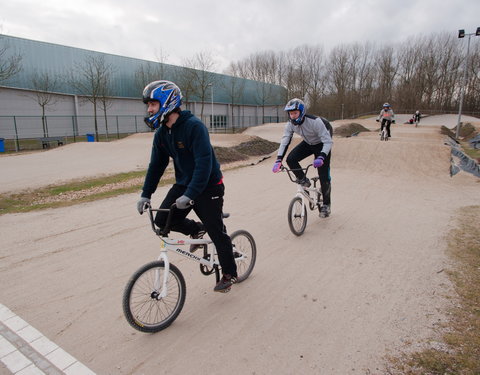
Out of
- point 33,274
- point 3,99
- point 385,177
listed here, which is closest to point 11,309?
point 33,274

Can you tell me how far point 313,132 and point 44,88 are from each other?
3080 cm

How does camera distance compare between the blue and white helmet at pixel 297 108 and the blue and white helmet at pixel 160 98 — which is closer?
the blue and white helmet at pixel 160 98

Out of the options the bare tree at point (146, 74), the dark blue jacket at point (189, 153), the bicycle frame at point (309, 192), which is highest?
the bare tree at point (146, 74)

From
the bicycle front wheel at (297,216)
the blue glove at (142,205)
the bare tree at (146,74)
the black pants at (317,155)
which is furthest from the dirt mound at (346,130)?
the blue glove at (142,205)

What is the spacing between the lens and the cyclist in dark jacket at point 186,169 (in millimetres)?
2895

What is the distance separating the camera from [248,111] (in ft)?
193

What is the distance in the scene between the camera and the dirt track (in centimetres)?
275

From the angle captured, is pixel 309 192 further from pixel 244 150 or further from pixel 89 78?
pixel 89 78

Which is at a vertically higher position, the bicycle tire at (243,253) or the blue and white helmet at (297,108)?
the blue and white helmet at (297,108)

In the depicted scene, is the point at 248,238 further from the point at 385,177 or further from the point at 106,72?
the point at 106,72

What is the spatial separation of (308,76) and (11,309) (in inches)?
2606

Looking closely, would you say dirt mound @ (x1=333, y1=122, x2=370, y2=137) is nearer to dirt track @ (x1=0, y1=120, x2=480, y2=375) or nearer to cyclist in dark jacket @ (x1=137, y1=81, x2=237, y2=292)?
dirt track @ (x1=0, y1=120, x2=480, y2=375)

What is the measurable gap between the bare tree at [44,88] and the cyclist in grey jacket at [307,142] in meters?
27.1

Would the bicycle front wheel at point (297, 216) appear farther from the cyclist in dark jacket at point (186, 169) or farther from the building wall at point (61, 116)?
the building wall at point (61, 116)
